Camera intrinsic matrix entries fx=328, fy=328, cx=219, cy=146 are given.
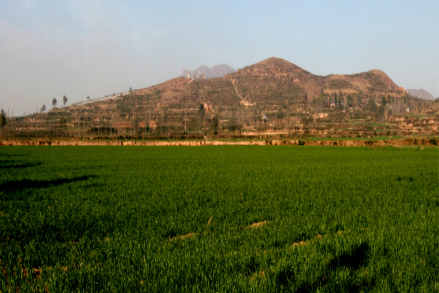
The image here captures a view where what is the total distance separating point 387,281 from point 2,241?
641cm

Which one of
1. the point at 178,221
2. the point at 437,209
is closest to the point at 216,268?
the point at 178,221

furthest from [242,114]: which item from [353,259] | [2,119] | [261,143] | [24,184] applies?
[353,259]

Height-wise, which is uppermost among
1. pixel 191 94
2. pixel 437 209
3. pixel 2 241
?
pixel 191 94

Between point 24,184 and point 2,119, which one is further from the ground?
point 2,119

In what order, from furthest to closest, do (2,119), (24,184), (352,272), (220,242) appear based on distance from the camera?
(2,119)
(24,184)
(220,242)
(352,272)

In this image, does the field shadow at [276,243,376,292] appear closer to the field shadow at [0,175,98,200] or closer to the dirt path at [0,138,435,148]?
the field shadow at [0,175,98,200]

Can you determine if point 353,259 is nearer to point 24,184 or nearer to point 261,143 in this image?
point 24,184

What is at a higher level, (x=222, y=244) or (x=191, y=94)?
(x=191, y=94)

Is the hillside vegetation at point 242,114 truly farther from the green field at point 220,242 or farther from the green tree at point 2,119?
the green field at point 220,242

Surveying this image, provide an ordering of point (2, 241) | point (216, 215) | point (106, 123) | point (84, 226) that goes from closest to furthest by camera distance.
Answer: point (2, 241) < point (84, 226) < point (216, 215) < point (106, 123)

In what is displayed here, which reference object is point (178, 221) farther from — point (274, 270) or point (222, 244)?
point (274, 270)

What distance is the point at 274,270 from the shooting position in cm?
418

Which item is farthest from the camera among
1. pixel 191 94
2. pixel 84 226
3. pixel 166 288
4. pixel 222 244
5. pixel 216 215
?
pixel 191 94

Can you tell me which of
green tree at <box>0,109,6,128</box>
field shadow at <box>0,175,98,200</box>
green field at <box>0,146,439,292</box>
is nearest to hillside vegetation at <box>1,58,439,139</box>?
green tree at <box>0,109,6,128</box>
